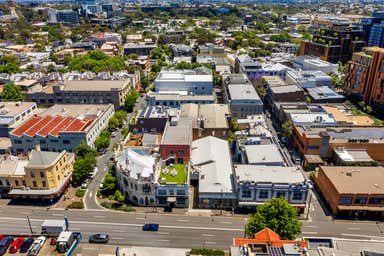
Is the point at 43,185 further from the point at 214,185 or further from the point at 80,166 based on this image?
the point at 214,185

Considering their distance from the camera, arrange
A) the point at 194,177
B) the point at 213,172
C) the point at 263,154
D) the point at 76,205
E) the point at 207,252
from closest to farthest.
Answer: the point at 207,252, the point at 76,205, the point at 213,172, the point at 194,177, the point at 263,154

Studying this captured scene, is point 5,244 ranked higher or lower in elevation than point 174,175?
higher

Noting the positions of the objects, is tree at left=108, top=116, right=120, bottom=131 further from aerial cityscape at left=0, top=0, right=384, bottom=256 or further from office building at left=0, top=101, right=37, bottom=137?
office building at left=0, top=101, right=37, bottom=137

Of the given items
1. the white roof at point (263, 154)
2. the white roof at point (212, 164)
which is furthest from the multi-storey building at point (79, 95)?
the white roof at point (263, 154)

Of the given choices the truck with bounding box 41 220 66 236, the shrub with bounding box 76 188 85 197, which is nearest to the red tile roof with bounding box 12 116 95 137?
the shrub with bounding box 76 188 85 197

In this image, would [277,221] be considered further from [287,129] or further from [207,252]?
[287,129]

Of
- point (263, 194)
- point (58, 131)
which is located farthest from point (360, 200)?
point (58, 131)

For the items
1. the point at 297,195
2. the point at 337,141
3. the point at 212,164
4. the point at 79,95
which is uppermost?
the point at 79,95
